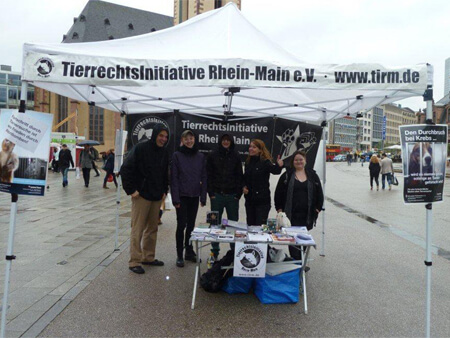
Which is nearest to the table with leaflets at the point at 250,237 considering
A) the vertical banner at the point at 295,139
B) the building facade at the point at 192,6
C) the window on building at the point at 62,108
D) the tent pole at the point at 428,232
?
the tent pole at the point at 428,232

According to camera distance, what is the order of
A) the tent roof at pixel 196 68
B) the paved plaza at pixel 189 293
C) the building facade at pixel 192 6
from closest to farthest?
1. the paved plaza at pixel 189 293
2. the tent roof at pixel 196 68
3. the building facade at pixel 192 6

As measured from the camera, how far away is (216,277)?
4320 millimetres

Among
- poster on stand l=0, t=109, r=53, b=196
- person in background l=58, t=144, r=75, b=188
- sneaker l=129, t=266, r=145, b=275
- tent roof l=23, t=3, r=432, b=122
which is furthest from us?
person in background l=58, t=144, r=75, b=188

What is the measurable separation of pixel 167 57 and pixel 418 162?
8.74ft

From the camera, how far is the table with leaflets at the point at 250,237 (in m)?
3.90

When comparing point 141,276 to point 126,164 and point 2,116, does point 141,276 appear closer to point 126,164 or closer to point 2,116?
point 126,164

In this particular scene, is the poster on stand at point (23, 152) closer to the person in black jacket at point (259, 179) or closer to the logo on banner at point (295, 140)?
the person in black jacket at point (259, 179)

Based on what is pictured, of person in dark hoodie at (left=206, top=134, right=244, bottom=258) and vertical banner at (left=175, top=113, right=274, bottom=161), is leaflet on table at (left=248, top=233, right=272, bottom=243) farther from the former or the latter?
vertical banner at (left=175, top=113, right=274, bottom=161)

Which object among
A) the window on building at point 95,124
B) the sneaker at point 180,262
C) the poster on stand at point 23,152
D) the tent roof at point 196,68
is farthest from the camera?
the window on building at point 95,124

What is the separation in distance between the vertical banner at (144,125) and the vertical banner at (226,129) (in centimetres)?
14

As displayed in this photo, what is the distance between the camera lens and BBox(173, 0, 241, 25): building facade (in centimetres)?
5603

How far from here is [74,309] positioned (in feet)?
12.5

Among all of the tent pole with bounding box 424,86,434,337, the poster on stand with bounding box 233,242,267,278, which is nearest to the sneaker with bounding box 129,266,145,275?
the poster on stand with bounding box 233,242,267,278

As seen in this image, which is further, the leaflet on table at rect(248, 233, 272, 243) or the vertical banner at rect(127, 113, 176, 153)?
the vertical banner at rect(127, 113, 176, 153)
